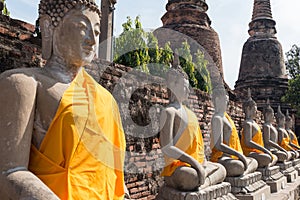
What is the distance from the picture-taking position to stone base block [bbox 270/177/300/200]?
546cm

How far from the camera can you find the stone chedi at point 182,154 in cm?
333

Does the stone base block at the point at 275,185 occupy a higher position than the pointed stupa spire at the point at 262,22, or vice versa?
the pointed stupa spire at the point at 262,22

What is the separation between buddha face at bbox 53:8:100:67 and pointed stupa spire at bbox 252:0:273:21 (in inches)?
688

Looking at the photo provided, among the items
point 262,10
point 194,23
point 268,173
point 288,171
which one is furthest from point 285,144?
point 262,10

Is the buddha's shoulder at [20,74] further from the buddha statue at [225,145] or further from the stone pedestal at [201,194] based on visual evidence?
the buddha statue at [225,145]

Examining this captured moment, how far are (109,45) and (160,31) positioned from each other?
740cm

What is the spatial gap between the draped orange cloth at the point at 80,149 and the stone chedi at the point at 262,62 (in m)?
14.4

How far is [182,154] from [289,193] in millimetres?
3418

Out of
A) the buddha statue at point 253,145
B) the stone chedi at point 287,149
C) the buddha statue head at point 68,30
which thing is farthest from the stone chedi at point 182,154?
the stone chedi at point 287,149

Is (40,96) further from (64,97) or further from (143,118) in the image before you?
(143,118)

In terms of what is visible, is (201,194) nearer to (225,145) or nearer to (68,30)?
(225,145)

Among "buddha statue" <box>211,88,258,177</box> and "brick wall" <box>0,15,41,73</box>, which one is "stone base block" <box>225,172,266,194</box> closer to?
"buddha statue" <box>211,88,258,177</box>

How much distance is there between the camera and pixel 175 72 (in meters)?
3.71

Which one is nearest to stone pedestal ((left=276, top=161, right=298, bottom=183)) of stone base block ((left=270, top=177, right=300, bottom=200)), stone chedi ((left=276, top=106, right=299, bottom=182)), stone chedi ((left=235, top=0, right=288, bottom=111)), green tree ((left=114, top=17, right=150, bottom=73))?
stone chedi ((left=276, top=106, right=299, bottom=182))
